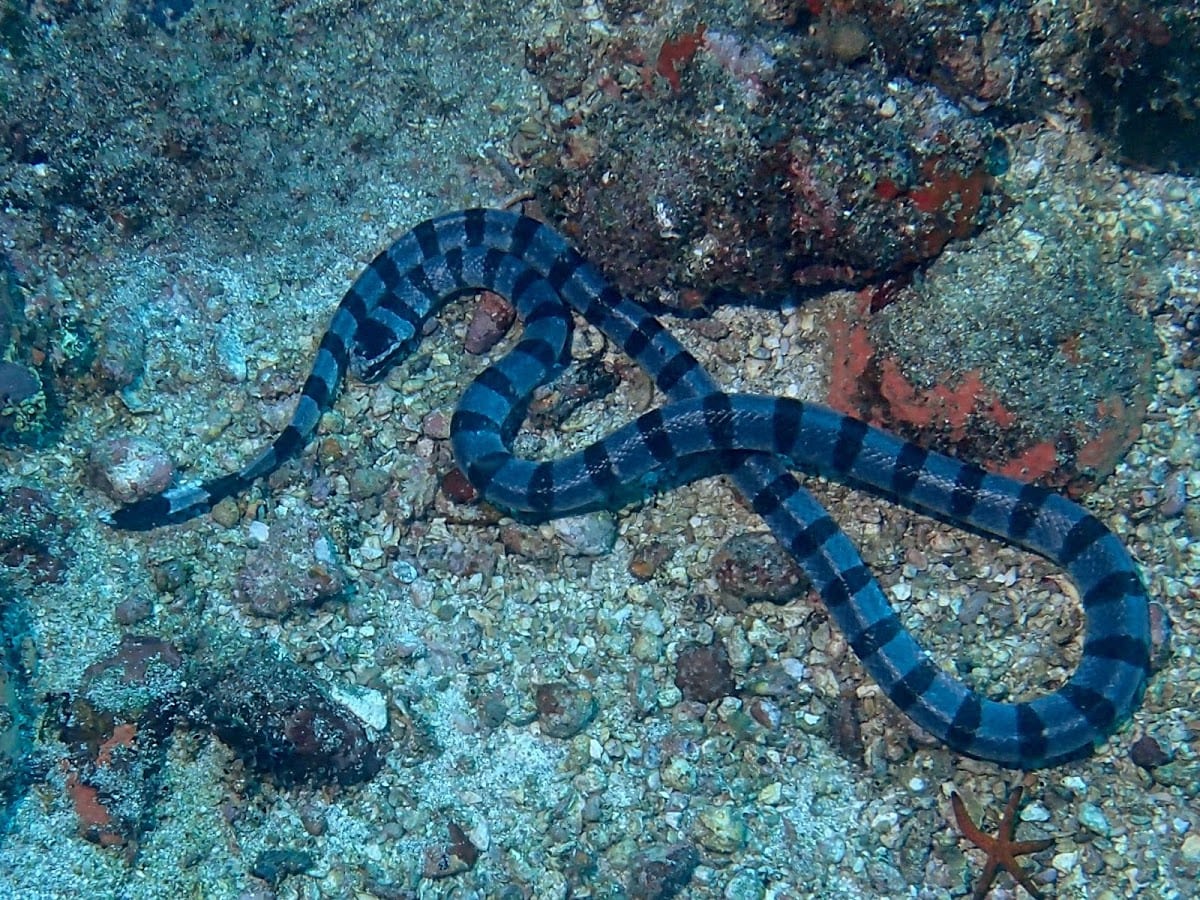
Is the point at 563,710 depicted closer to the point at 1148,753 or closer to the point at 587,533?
the point at 587,533

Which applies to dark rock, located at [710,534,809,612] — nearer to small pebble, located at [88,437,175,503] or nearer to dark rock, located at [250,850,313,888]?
dark rock, located at [250,850,313,888]

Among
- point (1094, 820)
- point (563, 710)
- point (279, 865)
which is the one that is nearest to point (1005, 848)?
point (1094, 820)

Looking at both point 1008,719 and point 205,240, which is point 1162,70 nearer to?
point 1008,719

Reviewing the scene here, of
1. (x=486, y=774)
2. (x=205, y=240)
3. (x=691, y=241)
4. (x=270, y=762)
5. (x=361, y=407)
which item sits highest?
(x=691, y=241)

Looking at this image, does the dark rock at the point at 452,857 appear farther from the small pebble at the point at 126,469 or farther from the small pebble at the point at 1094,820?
the small pebble at the point at 1094,820

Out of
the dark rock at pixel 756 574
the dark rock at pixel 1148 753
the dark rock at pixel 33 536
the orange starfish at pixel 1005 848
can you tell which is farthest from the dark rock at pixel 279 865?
the dark rock at pixel 1148 753

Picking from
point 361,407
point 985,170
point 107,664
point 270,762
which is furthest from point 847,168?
point 107,664

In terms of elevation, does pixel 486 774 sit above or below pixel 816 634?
below
